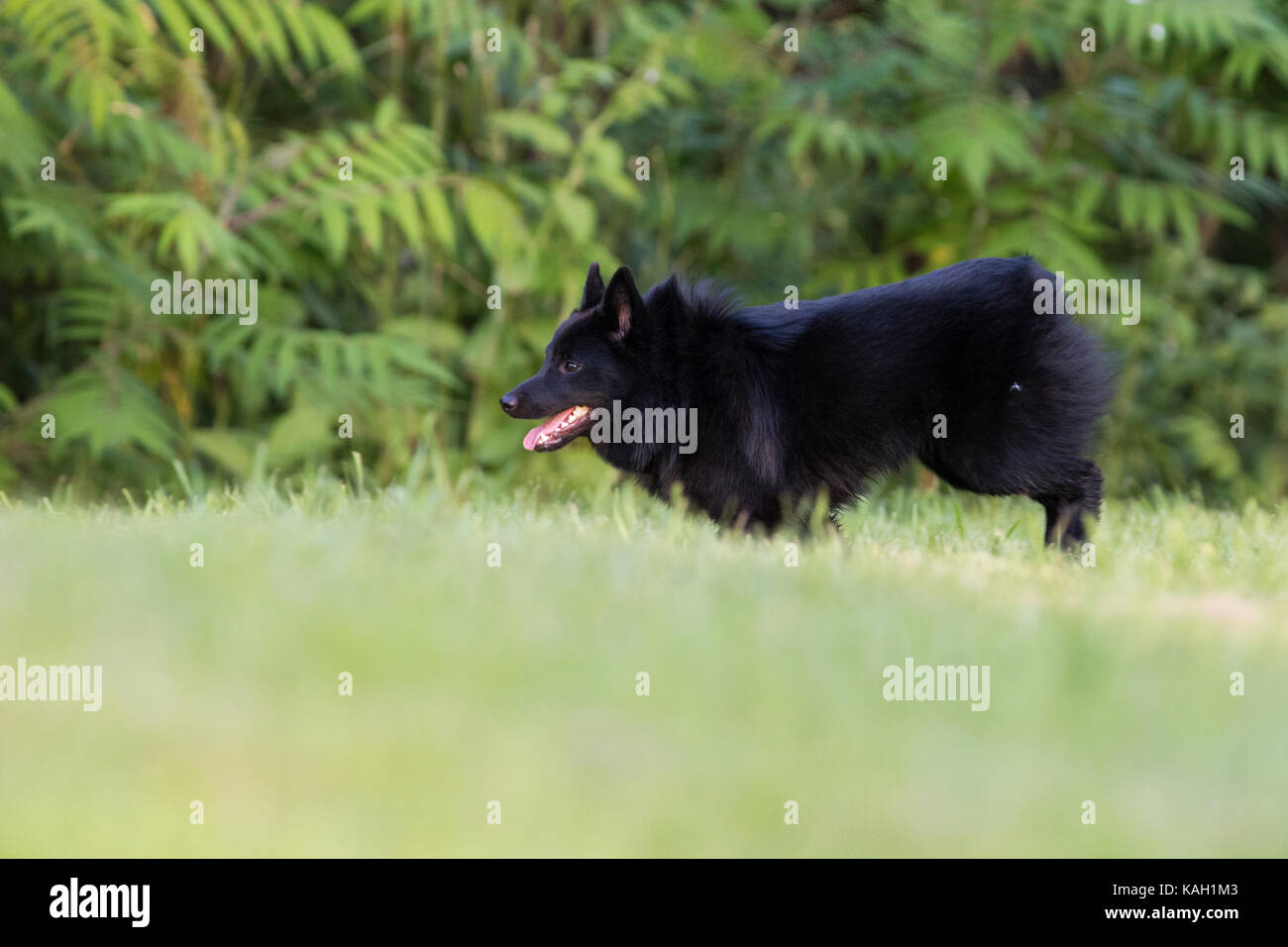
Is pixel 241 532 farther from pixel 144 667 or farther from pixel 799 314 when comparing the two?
pixel 799 314

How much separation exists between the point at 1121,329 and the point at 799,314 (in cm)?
424

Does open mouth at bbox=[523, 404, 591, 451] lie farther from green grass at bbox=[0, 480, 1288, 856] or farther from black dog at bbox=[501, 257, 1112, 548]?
green grass at bbox=[0, 480, 1288, 856]

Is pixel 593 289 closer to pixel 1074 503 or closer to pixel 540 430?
pixel 540 430

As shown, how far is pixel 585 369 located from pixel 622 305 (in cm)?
26

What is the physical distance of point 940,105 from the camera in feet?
24.6

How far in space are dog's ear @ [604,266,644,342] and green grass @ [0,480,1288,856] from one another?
1230 mm

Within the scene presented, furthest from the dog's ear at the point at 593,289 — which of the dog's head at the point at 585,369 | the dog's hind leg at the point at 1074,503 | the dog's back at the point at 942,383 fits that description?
the dog's hind leg at the point at 1074,503

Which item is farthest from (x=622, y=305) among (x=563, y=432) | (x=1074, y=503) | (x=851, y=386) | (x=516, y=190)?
(x=516, y=190)

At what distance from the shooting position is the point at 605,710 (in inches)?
92.3

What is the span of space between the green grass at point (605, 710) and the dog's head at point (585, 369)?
44.4 inches

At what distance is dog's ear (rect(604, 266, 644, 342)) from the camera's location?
4523mm

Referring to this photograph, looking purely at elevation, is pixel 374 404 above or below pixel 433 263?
below

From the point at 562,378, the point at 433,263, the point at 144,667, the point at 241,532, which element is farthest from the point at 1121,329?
the point at 144,667

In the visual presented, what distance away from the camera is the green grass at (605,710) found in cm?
203
